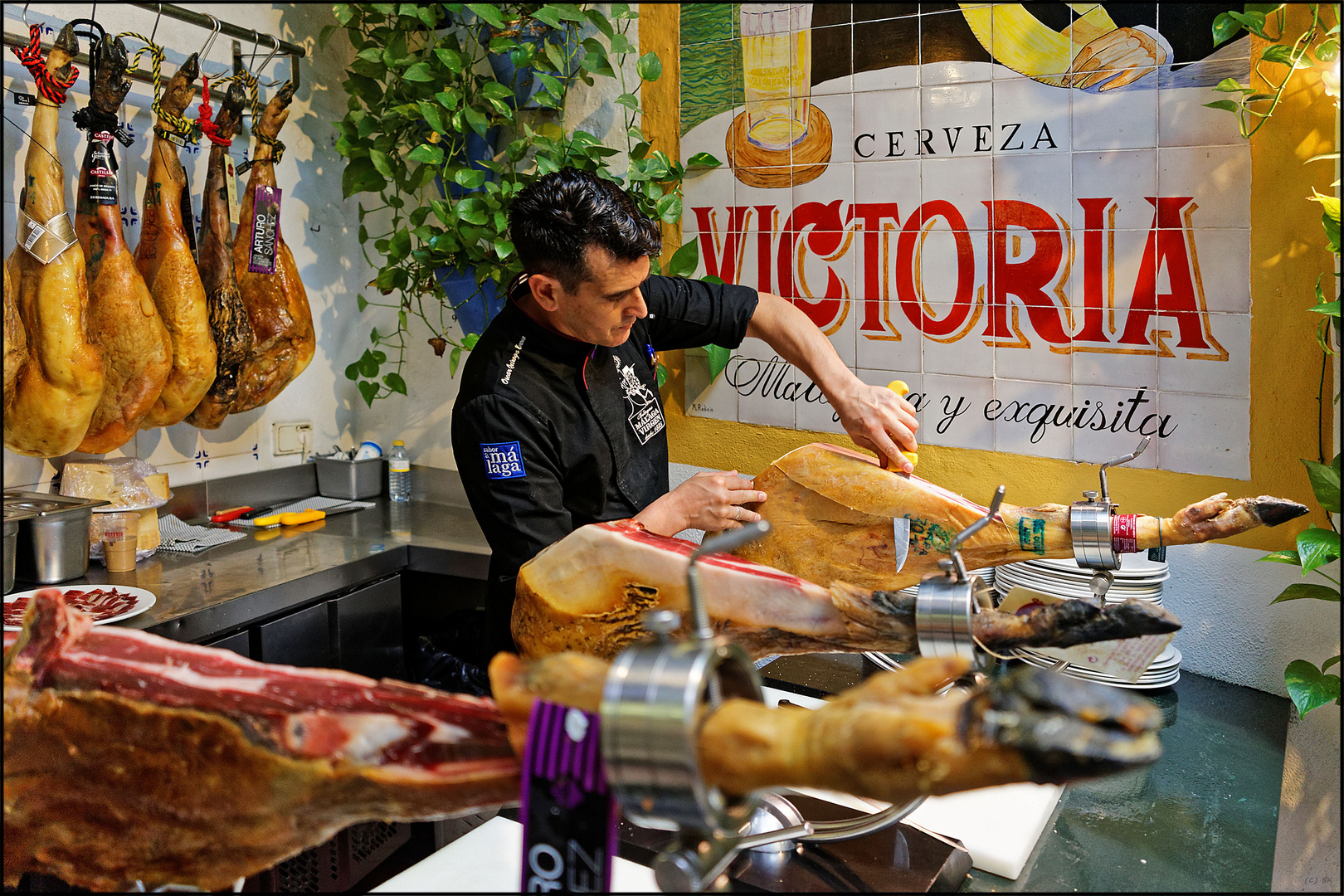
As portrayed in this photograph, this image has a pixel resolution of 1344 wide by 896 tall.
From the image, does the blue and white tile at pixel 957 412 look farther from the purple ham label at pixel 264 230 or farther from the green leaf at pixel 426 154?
the purple ham label at pixel 264 230

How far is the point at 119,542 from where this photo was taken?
247 centimetres

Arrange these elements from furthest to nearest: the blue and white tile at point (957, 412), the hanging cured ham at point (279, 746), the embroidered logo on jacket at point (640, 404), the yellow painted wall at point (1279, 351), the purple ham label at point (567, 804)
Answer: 1. the blue and white tile at point (957, 412)
2. the embroidered logo on jacket at point (640, 404)
3. the yellow painted wall at point (1279, 351)
4. the purple ham label at point (567, 804)
5. the hanging cured ham at point (279, 746)

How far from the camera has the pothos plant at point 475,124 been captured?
2.78m

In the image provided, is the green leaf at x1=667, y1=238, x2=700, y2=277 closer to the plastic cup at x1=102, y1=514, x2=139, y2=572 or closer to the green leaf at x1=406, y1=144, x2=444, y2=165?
the green leaf at x1=406, y1=144, x2=444, y2=165

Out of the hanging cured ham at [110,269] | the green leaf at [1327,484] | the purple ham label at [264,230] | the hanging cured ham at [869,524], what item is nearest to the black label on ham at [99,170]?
the hanging cured ham at [110,269]

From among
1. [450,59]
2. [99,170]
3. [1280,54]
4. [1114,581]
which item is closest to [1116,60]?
[1280,54]

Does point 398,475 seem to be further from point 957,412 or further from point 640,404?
point 957,412

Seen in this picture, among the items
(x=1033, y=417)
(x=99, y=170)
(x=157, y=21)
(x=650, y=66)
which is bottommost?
(x=1033, y=417)

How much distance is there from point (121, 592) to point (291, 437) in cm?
118

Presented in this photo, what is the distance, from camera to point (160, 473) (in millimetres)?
2791

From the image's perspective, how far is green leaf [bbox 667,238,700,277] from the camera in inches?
111

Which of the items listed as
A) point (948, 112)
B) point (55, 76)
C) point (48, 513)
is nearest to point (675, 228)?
point (948, 112)

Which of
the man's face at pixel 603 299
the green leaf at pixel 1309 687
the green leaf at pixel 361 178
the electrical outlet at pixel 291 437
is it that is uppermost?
the green leaf at pixel 361 178

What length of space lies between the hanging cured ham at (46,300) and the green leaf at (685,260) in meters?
1.53
